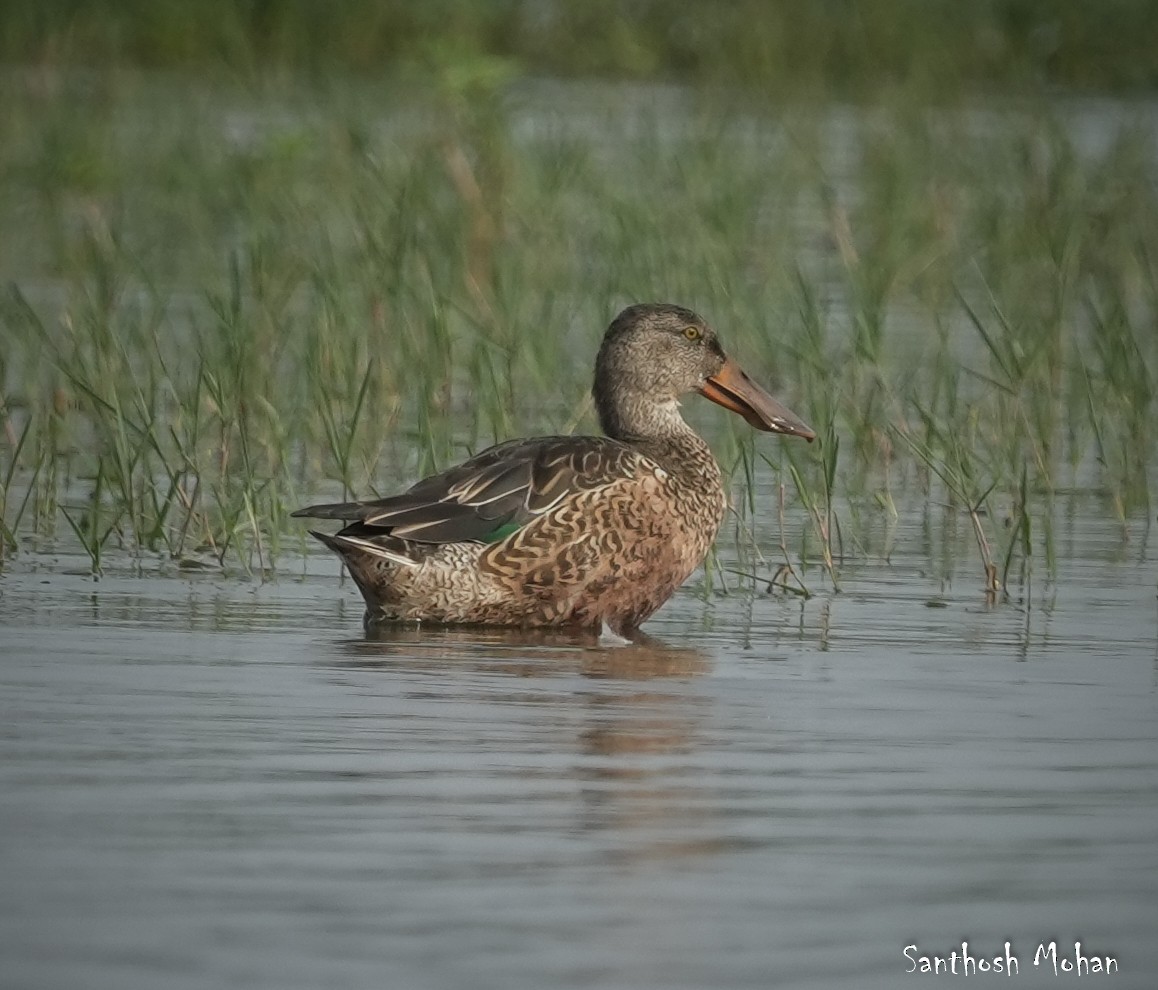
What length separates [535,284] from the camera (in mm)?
11672

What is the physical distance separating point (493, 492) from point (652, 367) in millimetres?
1036

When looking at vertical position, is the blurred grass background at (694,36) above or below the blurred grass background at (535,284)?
above

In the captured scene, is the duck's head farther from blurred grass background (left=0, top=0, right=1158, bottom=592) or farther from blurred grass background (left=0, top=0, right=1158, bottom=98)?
blurred grass background (left=0, top=0, right=1158, bottom=98)

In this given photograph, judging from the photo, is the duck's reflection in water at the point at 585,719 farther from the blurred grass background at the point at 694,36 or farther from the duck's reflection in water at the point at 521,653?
the blurred grass background at the point at 694,36

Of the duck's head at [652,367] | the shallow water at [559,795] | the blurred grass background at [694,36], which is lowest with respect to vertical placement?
the shallow water at [559,795]

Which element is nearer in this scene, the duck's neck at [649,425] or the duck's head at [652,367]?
the duck's neck at [649,425]

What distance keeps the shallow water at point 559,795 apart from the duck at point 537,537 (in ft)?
0.45

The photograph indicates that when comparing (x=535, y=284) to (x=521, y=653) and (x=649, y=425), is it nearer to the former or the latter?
(x=649, y=425)

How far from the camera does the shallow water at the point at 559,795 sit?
4.28m

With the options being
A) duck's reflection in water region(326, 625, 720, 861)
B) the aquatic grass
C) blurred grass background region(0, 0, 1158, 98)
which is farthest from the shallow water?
blurred grass background region(0, 0, 1158, 98)

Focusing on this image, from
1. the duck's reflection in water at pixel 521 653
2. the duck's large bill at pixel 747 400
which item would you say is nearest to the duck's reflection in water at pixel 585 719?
the duck's reflection in water at pixel 521 653

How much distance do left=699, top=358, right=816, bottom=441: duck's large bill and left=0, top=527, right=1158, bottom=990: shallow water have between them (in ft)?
3.21

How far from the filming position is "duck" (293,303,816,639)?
7.14m

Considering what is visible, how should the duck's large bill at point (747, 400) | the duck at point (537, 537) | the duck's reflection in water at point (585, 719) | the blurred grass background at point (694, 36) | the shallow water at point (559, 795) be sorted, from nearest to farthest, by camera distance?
the shallow water at point (559, 795)
the duck's reflection in water at point (585, 719)
the duck at point (537, 537)
the duck's large bill at point (747, 400)
the blurred grass background at point (694, 36)
